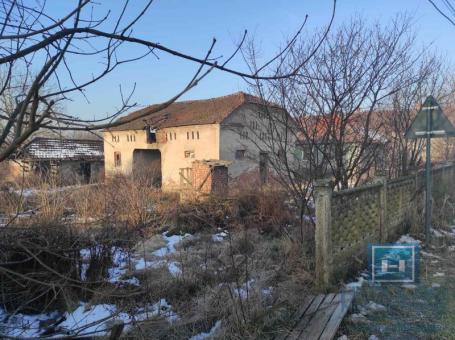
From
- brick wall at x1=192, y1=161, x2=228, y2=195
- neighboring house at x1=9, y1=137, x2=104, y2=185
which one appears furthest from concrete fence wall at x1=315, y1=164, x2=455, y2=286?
brick wall at x1=192, y1=161, x2=228, y2=195

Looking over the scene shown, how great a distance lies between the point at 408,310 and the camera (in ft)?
13.9

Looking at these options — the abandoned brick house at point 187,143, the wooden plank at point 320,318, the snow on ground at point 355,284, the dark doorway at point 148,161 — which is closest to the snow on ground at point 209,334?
the wooden plank at point 320,318

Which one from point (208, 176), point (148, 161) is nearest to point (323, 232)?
point (208, 176)

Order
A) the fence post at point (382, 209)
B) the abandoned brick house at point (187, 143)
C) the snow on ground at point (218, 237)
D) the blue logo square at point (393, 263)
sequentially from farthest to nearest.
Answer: the abandoned brick house at point (187, 143) < the snow on ground at point (218, 237) < the fence post at point (382, 209) < the blue logo square at point (393, 263)

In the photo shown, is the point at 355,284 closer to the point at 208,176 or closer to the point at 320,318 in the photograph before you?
the point at 320,318

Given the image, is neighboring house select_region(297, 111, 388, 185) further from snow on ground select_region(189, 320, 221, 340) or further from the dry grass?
snow on ground select_region(189, 320, 221, 340)

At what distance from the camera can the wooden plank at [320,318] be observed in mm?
3460

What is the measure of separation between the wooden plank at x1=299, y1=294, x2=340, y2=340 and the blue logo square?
1323 millimetres

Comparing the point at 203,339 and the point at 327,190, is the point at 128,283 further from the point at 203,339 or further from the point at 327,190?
the point at 327,190

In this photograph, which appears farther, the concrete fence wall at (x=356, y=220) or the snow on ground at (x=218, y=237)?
the snow on ground at (x=218, y=237)

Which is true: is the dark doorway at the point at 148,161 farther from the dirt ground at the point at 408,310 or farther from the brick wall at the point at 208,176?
the dirt ground at the point at 408,310

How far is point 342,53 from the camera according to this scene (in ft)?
19.3

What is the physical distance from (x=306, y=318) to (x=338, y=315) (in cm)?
33

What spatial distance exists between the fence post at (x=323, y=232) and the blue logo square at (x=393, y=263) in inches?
39.2
